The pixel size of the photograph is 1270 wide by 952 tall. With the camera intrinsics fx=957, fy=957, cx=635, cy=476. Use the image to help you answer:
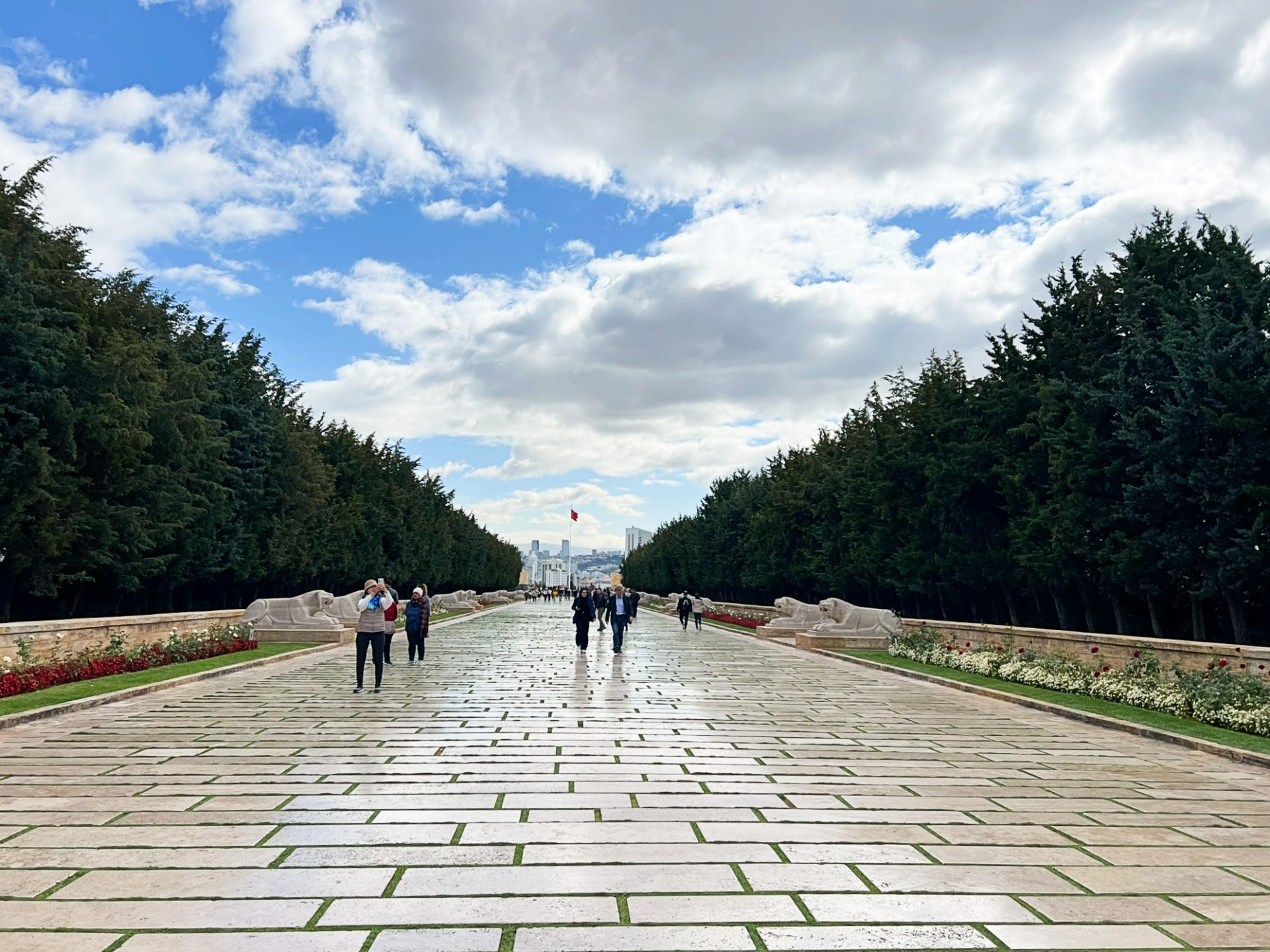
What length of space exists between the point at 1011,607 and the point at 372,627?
23.6m

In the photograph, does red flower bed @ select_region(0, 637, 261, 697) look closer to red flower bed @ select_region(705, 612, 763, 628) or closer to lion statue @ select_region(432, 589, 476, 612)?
red flower bed @ select_region(705, 612, 763, 628)

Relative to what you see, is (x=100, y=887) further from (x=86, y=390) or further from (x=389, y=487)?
(x=389, y=487)

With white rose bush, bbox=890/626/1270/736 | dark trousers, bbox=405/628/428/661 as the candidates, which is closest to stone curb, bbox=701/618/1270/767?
white rose bush, bbox=890/626/1270/736

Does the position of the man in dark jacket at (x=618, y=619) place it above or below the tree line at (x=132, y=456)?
below

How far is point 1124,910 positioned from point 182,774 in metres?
7.21

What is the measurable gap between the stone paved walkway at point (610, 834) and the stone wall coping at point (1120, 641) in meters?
3.37

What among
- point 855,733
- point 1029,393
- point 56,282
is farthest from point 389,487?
point 855,733

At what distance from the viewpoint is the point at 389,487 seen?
5603cm

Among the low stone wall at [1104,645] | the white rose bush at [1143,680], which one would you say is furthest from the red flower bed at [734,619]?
the white rose bush at [1143,680]

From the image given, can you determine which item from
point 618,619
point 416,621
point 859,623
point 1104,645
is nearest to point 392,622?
point 416,621

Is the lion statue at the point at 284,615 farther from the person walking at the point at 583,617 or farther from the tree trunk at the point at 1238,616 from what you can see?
the tree trunk at the point at 1238,616

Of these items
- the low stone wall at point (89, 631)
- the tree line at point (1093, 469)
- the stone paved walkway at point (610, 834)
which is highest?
the tree line at point (1093, 469)

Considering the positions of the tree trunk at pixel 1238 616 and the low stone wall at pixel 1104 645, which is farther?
the tree trunk at pixel 1238 616

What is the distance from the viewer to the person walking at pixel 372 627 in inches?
569
